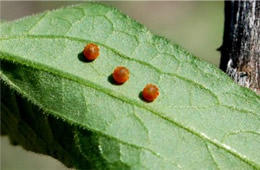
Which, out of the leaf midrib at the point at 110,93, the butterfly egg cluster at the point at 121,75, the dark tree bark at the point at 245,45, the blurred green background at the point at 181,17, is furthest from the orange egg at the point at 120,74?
the blurred green background at the point at 181,17

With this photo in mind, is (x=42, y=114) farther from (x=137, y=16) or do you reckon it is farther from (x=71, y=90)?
(x=137, y=16)

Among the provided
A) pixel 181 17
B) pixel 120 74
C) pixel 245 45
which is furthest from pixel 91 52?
pixel 181 17

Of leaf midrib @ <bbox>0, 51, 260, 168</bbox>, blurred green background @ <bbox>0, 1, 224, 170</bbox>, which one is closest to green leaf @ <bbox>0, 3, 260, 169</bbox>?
leaf midrib @ <bbox>0, 51, 260, 168</bbox>

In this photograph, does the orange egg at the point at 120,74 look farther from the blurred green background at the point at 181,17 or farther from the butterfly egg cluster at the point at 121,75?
the blurred green background at the point at 181,17

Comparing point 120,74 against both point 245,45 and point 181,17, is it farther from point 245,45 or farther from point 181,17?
point 181,17

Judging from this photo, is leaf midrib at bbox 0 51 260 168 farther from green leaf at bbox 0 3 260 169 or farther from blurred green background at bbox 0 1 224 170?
blurred green background at bbox 0 1 224 170

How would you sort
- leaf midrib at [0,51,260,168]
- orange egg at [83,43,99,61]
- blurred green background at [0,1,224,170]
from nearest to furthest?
leaf midrib at [0,51,260,168] < orange egg at [83,43,99,61] < blurred green background at [0,1,224,170]
